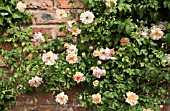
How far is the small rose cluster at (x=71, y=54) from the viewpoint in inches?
83.4

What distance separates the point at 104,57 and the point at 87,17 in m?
0.26

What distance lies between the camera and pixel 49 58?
2.12 m

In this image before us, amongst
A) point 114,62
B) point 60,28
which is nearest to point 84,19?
→ point 60,28

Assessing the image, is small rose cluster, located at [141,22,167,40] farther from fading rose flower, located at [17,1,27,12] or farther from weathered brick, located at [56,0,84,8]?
fading rose flower, located at [17,1,27,12]

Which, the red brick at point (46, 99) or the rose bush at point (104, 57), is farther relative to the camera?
the red brick at point (46, 99)

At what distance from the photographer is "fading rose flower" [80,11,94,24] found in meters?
2.10

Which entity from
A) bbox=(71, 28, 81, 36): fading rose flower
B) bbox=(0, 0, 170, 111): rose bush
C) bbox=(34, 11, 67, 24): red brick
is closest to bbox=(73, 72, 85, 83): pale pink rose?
bbox=(0, 0, 170, 111): rose bush

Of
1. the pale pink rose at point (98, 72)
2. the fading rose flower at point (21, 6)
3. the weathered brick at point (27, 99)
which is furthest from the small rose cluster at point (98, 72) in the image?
the fading rose flower at point (21, 6)

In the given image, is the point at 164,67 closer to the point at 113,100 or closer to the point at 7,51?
the point at 113,100

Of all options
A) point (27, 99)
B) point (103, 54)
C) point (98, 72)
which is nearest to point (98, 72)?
point (98, 72)

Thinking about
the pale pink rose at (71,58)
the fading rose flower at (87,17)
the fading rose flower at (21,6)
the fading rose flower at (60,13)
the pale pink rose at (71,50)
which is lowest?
the pale pink rose at (71,58)

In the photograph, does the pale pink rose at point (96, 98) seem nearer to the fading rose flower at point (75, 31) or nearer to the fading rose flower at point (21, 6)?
the fading rose flower at point (75, 31)

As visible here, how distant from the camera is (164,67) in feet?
7.19

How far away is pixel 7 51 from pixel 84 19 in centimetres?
54
